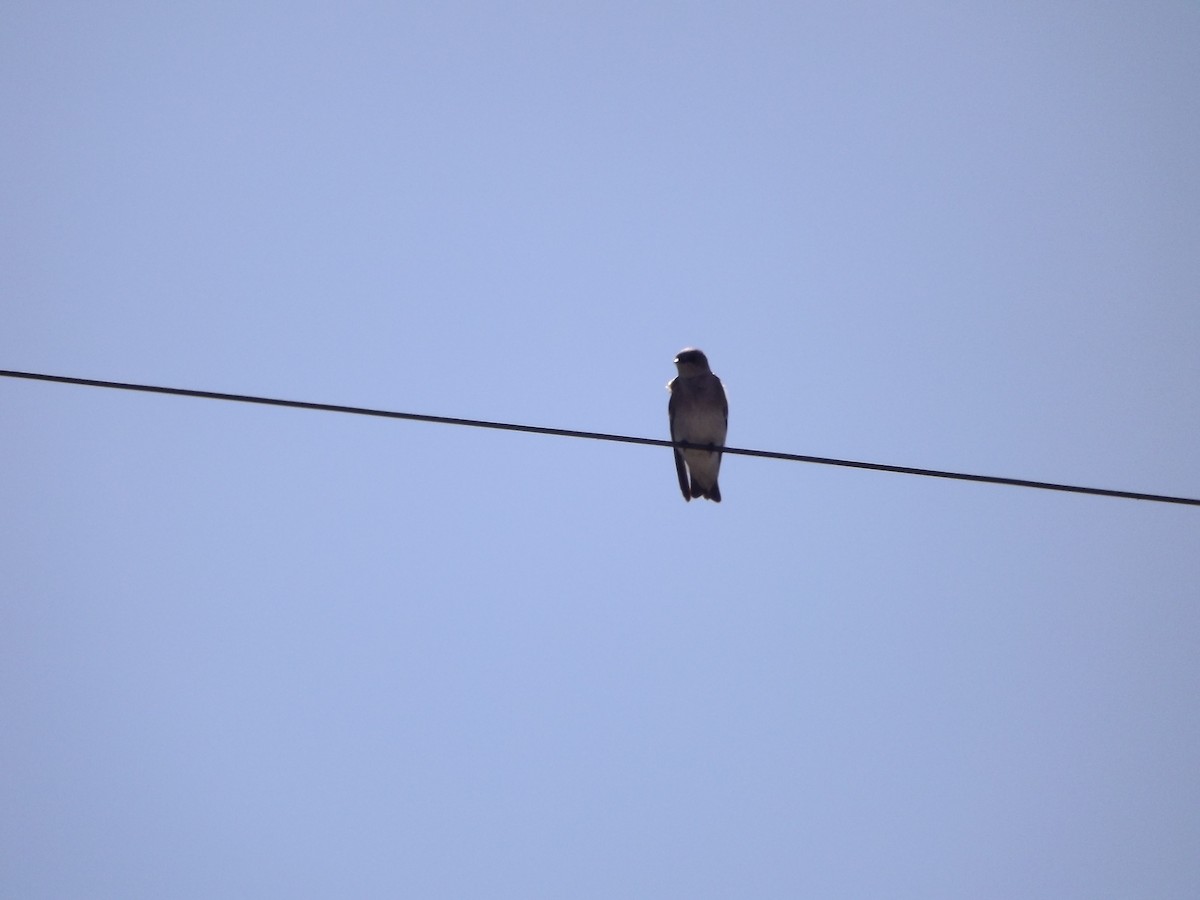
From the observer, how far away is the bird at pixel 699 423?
29.6 feet

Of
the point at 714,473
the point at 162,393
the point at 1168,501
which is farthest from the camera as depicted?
the point at 714,473

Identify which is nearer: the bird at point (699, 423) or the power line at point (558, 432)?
the power line at point (558, 432)

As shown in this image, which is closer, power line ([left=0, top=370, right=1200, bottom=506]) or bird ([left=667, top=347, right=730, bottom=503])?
power line ([left=0, top=370, right=1200, bottom=506])

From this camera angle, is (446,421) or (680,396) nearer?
(446,421)

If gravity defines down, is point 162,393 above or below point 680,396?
below

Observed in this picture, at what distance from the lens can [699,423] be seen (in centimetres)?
908

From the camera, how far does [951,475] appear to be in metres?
4.45

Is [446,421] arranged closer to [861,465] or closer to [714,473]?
[861,465]

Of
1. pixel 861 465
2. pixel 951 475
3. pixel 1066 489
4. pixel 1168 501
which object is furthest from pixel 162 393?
pixel 1168 501

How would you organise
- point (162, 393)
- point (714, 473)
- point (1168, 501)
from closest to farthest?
point (162, 393) < point (1168, 501) < point (714, 473)

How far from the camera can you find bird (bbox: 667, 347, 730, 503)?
355 inches

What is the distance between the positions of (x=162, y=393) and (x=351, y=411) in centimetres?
68

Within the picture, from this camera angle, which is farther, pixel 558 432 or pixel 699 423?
pixel 699 423

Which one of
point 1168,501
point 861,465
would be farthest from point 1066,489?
point 861,465
